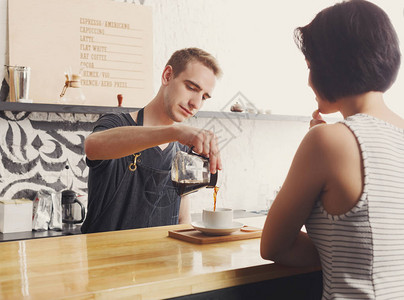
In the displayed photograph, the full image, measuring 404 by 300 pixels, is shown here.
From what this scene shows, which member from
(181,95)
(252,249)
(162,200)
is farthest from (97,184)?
(252,249)

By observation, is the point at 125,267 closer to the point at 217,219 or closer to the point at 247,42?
the point at 217,219

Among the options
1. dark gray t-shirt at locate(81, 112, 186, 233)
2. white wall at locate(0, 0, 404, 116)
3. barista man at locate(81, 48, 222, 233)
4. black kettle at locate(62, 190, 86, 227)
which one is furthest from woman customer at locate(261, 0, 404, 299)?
white wall at locate(0, 0, 404, 116)

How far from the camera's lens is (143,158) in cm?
217

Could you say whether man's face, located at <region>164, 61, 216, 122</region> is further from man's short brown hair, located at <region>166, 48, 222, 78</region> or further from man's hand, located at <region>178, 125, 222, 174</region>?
man's hand, located at <region>178, 125, 222, 174</region>

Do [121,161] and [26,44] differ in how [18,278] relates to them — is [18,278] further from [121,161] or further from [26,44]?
[26,44]

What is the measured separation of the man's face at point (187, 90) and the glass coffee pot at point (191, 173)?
0.77 metres

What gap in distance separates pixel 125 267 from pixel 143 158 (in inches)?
42.0

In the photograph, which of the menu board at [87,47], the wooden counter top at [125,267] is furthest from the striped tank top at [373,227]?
the menu board at [87,47]

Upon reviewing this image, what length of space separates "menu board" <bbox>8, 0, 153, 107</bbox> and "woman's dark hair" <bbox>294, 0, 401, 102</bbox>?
2140 millimetres

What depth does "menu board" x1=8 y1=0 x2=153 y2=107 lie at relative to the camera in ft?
9.41

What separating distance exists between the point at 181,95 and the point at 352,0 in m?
1.30

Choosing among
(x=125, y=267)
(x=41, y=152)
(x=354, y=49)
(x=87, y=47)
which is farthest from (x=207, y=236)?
(x=87, y=47)

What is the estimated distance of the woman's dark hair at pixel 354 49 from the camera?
3.44 ft

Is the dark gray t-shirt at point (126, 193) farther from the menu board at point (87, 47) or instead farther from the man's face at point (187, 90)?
the menu board at point (87, 47)
